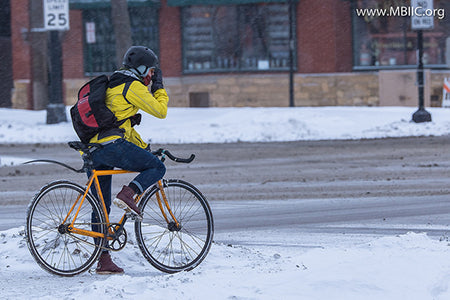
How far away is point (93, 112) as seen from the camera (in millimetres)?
6047

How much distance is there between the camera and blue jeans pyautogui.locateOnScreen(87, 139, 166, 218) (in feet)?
20.2

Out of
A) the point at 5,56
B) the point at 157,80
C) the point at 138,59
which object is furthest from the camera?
the point at 5,56

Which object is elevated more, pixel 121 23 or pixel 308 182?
pixel 121 23

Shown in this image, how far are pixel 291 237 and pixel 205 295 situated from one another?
9.43 feet

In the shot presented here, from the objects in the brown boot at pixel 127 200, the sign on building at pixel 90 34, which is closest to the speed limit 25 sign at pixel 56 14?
the sign on building at pixel 90 34

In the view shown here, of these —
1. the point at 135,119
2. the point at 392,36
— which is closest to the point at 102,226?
the point at 135,119

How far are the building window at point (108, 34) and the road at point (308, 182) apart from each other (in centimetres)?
1247

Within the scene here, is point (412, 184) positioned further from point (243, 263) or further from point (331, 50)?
point (331, 50)

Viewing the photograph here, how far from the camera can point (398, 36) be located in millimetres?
28625

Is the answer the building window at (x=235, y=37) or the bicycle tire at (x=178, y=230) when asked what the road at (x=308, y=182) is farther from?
the building window at (x=235, y=37)

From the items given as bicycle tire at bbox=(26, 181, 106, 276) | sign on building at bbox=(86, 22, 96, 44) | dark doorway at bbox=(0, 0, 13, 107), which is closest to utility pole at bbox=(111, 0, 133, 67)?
sign on building at bbox=(86, 22, 96, 44)

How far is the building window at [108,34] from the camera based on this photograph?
3014cm

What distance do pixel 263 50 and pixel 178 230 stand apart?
916 inches

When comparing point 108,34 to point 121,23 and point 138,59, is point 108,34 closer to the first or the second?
point 121,23
